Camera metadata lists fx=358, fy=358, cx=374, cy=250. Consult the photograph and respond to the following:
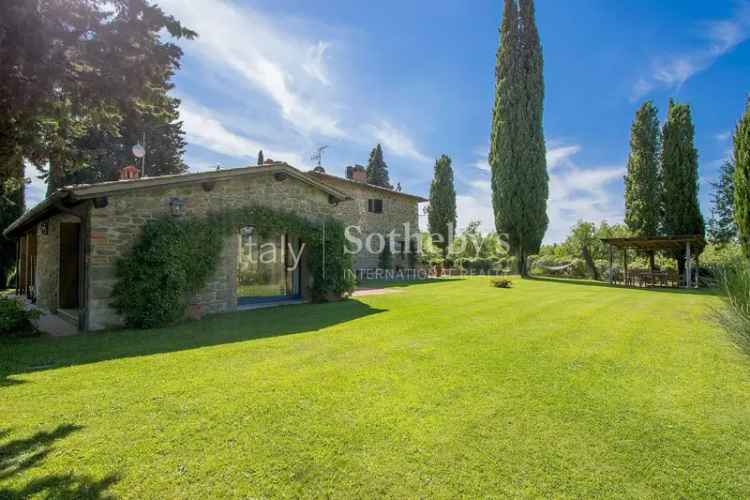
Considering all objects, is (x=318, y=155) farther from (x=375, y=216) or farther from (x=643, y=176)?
(x=643, y=176)

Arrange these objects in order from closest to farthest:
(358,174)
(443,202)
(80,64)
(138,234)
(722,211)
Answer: (80,64) → (138,234) → (358,174) → (722,211) → (443,202)

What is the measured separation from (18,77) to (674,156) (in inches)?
1091

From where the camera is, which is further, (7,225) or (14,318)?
(7,225)

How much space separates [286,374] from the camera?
15.5 feet

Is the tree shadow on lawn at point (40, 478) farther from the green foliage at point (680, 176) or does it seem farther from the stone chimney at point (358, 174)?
the green foliage at point (680, 176)

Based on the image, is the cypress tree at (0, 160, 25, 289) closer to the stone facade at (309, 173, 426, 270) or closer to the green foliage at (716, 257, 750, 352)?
the stone facade at (309, 173, 426, 270)

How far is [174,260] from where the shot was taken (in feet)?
27.0

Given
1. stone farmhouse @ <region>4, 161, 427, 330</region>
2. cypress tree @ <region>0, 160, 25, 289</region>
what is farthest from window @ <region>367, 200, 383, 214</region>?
cypress tree @ <region>0, 160, 25, 289</region>

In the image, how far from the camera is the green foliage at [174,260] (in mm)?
7828

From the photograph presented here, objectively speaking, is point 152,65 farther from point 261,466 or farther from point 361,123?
point 361,123

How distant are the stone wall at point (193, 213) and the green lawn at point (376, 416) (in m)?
1.41

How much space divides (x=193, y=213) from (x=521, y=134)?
63.0 feet

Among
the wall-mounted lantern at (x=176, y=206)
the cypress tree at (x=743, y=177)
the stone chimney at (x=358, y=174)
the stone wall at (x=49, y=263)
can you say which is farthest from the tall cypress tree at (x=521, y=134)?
the stone wall at (x=49, y=263)

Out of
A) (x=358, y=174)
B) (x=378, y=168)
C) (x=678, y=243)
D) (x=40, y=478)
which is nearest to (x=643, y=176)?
(x=678, y=243)
